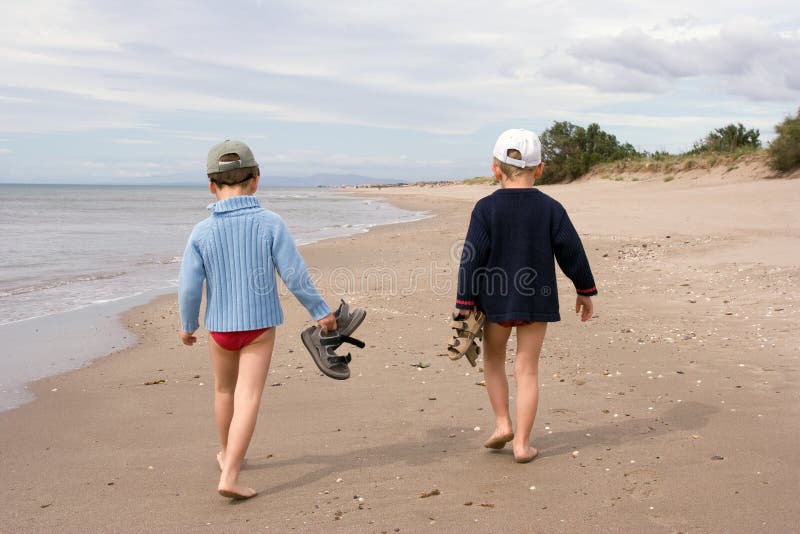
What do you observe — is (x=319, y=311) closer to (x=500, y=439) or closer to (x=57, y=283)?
(x=500, y=439)

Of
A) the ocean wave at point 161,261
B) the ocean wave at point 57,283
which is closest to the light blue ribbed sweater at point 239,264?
the ocean wave at point 57,283

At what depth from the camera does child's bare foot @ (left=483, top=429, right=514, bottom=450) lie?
13.0 ft

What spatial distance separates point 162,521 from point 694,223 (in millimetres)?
14451

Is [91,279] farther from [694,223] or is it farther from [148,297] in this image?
[694,223]

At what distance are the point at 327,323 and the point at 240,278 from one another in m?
0.47

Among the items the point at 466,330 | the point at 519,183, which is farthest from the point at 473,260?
the point at 519,183

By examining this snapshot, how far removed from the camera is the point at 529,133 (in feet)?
12.7

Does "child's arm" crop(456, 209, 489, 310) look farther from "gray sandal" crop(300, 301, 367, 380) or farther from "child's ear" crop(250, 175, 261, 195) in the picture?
"child's ear" crop(250, 175, 261, 195)

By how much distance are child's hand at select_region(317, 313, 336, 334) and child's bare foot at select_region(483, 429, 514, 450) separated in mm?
1089

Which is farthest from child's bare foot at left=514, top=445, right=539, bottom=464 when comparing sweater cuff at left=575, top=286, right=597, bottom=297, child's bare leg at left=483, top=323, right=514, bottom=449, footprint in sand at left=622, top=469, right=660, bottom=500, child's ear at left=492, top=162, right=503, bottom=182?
child's ear at left=492, top=162, right=503, bottom=182

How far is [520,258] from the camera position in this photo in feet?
12.5

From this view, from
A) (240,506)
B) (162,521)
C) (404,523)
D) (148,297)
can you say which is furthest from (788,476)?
(148,297)

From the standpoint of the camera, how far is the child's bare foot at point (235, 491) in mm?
3420

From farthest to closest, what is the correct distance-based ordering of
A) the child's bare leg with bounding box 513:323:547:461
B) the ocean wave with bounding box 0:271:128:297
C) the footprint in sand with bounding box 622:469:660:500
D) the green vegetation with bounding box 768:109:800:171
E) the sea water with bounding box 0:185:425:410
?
1. the green vegetation with bounding box 768:109:800:171
2. the ocean wave with bounding box 0:271:128:297
3. the sea water with bounding box 0:185:425:410
4. the child's bare leg with bounding box 513:323:547:461
5. the footprint in sand with bounding box 622:469:660:500
